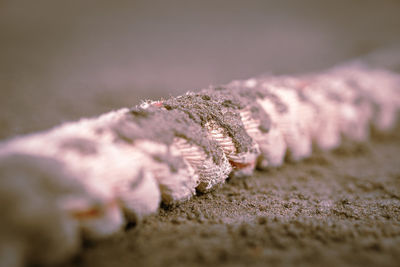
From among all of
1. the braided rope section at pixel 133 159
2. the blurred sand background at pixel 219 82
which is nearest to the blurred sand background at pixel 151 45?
the blurred sand background at pixel 219 82

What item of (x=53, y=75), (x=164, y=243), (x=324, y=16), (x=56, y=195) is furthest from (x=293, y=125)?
(x=324, y=16)

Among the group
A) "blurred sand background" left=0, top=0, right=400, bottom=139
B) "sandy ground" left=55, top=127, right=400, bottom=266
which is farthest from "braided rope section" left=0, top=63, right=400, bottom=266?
"blurred sand background" left=0, top=0, right=400, bottom=139

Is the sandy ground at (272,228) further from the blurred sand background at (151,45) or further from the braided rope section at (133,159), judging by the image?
the blurred sand background at (151,45)

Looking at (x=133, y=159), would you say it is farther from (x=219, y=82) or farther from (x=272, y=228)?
(x=219, y=82)

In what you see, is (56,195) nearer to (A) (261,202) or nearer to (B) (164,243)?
(B) (164,243)

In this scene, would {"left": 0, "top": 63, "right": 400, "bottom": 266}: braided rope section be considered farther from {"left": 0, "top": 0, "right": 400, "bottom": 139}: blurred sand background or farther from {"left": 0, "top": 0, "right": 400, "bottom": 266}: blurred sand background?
{"left": 0, "top": 0, "right": 400, "bottom": 139}: blurred sand background

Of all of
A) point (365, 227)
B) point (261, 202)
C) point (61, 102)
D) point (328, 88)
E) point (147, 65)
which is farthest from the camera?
Result: point (147, 65)

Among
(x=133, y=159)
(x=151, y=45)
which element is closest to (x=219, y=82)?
(x=133, y=159)
